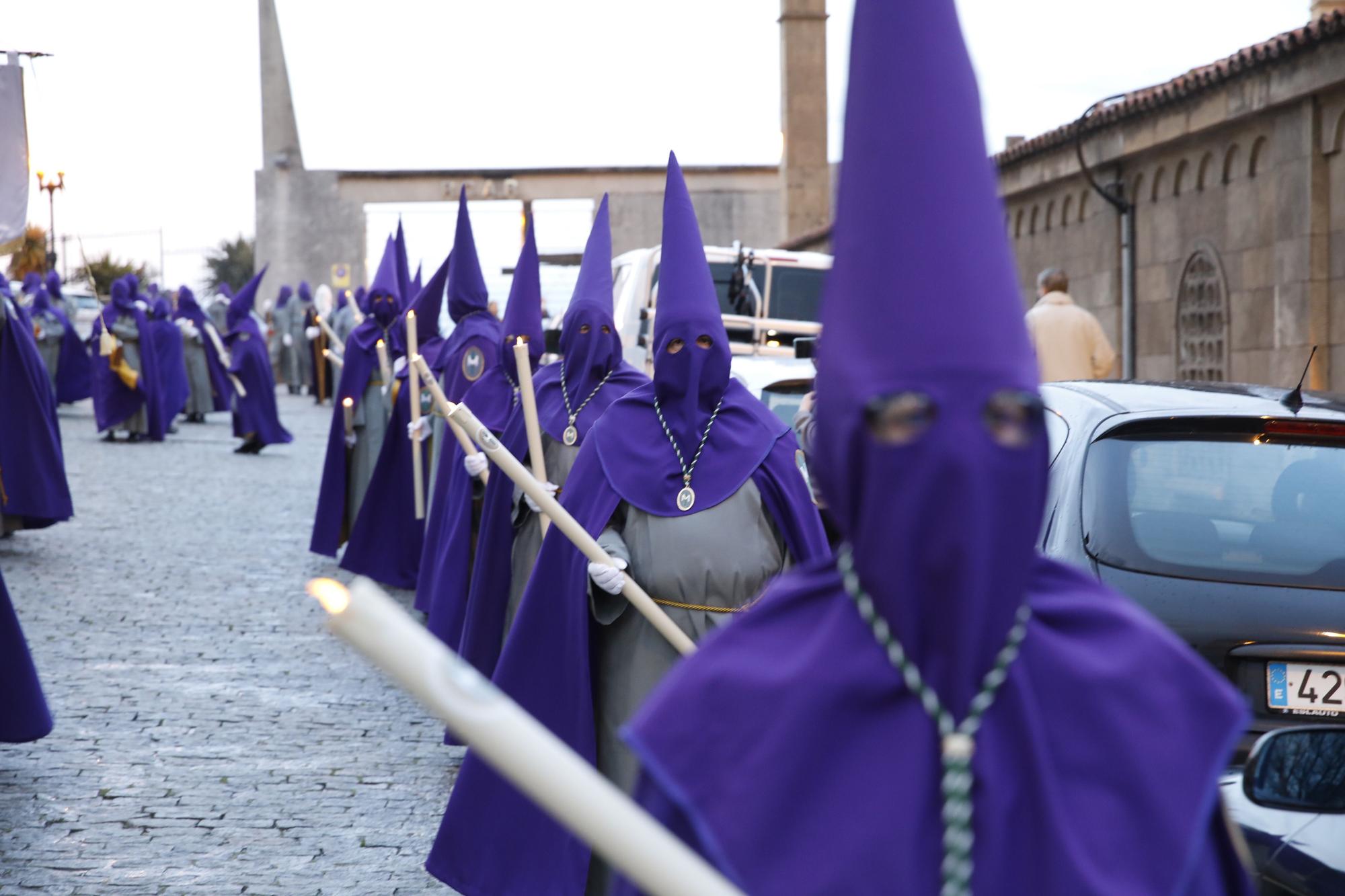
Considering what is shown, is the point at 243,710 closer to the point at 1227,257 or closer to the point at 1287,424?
the point at 1287,424

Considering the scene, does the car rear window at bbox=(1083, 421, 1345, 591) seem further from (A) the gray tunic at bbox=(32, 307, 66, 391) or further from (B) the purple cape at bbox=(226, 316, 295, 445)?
(A) the gray tunic at bbox=(32, 307, 66, 391)

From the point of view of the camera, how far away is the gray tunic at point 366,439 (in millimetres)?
13117

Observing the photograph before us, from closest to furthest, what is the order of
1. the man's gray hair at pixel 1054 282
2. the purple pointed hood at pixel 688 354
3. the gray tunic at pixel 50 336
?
the purple pointed hood at pixel 688 354, the man's gray hair at pixel 1054 282, the gray tunic at pixel 50 336

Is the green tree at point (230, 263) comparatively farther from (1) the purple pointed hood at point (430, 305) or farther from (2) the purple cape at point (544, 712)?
(2) the purple cape at point (544, 712)

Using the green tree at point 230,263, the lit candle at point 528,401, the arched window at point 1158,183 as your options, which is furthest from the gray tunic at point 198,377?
the green tree at point 230,263

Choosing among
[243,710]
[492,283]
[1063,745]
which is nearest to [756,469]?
[1063,745]

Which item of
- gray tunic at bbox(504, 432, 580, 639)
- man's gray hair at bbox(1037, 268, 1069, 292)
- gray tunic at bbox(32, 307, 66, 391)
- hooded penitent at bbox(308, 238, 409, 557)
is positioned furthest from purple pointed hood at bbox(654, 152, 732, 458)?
gray tunic at bbox(32, 307, 66, 391)

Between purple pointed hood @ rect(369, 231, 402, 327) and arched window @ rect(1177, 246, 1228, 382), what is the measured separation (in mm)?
6458

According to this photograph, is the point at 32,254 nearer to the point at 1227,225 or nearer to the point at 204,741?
the point at 204,741

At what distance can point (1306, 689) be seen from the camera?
180 inches

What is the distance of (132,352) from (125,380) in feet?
2.23

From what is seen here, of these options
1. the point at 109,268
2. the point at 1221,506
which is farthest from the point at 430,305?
the point at 109,268

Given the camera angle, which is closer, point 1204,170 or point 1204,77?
point 1204,77

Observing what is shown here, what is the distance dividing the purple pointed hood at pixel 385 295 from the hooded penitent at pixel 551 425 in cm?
508
